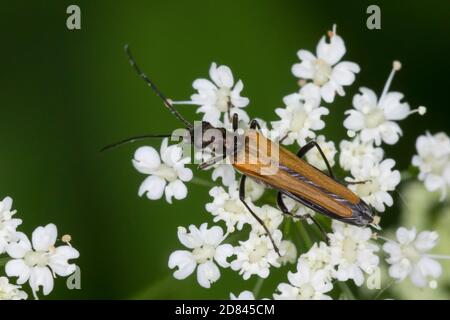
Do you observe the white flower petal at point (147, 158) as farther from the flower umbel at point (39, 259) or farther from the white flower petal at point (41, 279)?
the white flower petal at point (41, 279)

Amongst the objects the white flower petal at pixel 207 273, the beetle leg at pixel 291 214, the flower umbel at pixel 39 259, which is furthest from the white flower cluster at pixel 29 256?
the beetle leg at pixel 291 214

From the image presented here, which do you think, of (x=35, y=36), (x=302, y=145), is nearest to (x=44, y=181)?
(x=35, y=36)

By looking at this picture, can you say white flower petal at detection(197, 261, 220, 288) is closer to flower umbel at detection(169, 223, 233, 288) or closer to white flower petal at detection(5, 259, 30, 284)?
flower umbel at detection(169, 223, 233, 288)

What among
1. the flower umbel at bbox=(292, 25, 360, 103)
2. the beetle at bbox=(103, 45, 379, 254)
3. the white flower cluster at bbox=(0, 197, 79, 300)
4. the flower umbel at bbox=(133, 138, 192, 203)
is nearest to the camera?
the beetle at bbox=(103, 45, 379, 254)

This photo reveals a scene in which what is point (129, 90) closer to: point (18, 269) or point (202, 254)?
point (202, 254)

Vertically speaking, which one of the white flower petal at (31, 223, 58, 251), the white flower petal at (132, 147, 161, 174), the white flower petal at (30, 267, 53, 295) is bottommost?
the white flower petal at (30, 267, 53, 295)

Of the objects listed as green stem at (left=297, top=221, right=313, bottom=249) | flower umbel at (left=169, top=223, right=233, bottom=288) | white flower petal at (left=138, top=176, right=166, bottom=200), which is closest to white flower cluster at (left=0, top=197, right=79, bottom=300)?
white flower petal at (left=138, top=176, right=166, bottom=200)

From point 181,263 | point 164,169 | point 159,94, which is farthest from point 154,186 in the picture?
point 159,94

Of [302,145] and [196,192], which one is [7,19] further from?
[302,145]
